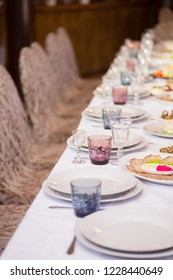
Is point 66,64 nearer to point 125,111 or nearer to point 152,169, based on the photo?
point 125,111

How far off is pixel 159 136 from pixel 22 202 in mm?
690

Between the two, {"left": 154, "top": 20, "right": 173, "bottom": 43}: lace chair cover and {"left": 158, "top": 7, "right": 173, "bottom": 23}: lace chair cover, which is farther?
{"left": 158, "top": 7, "right": 173, "bottom": 23}: lace chair cover

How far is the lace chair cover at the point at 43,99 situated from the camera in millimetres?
3691

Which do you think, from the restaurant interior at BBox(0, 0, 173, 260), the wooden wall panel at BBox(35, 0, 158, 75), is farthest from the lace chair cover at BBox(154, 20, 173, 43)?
the wooden wall panel at BBox(35, 0, 158, 75)

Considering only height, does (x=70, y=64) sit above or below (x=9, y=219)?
above

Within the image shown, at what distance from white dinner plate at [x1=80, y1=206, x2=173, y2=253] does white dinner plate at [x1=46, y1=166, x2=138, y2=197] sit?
16cm

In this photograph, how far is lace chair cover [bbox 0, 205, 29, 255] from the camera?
7.73 feet

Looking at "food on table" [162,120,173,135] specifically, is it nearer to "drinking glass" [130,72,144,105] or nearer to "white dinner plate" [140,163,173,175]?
"white dinner plate" [140,163,173,175]

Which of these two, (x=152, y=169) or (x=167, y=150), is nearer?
(x=152, y=169)

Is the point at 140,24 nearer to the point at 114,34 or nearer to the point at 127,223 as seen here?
the point at 114,34

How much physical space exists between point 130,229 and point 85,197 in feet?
0.50

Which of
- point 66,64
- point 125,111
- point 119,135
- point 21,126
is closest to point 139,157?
point 119,135

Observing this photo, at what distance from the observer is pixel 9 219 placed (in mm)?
2537

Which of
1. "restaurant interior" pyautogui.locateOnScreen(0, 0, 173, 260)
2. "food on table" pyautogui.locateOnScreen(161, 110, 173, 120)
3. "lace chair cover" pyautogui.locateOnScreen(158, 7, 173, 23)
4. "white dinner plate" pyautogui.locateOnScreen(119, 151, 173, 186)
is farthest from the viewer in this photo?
"lace chair cover" pyautogui.locateOnScreen(158, 7, 173, 23)
